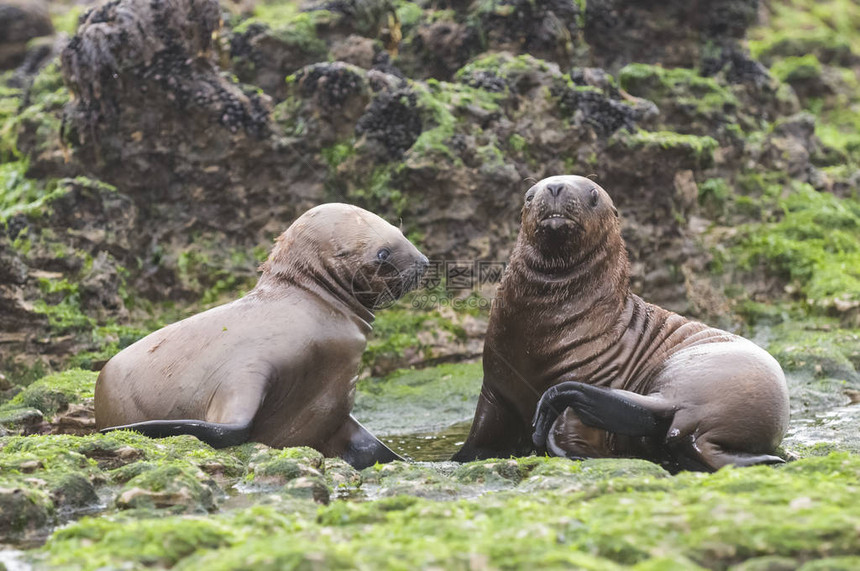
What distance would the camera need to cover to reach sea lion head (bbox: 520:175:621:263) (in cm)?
615

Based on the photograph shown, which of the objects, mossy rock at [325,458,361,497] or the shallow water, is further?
the shallow water

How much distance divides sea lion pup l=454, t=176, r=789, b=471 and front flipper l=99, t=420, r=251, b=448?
1756 millimetres

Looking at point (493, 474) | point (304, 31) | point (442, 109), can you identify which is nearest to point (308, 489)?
point (493, 474)

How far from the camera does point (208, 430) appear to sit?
211 inches

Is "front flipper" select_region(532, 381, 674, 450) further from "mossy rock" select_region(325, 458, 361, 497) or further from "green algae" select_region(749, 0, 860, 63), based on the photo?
"green algae" select_region(749, 0, 860, 63)

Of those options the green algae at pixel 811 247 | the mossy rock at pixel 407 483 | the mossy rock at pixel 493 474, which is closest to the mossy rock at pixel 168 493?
the mossy rock at pixel 407 483

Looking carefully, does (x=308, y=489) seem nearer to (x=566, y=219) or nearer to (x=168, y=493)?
(x=168, y=493)

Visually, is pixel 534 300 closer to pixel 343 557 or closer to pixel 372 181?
pixel 343 557

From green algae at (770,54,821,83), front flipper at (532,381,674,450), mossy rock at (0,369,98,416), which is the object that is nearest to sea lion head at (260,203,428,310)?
front flipper at (532,381,674,450)

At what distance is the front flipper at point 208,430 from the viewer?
536 cm

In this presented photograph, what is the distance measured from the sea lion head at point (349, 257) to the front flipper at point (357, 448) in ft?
3.02

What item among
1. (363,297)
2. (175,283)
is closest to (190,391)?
(363,297)

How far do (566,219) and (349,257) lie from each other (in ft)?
4.97

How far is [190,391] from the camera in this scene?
591cm
